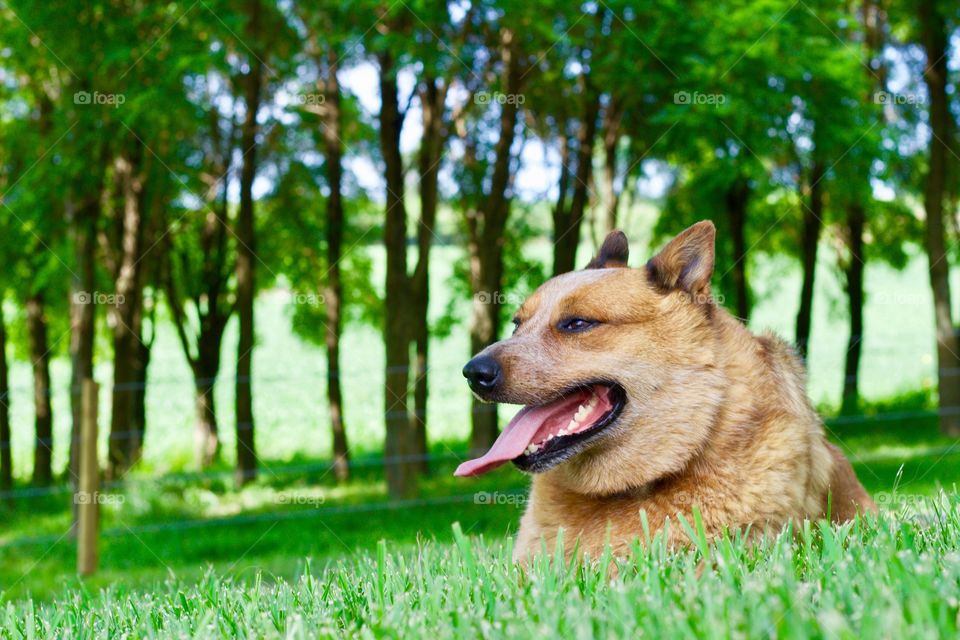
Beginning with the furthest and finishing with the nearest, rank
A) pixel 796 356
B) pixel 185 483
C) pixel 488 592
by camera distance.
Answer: pixel 185 483 < pixel 796 356 < pixel 488 592

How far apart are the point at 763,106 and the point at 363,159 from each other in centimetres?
845

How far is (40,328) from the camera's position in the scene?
705 inches

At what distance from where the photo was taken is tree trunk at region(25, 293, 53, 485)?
1731 centimetres

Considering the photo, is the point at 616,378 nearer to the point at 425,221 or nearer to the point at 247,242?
the point at 425,221

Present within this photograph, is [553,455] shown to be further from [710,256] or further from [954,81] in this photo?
[954,81]

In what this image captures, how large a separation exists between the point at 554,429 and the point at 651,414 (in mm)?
354

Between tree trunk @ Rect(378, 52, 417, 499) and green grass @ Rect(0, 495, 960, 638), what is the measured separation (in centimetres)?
765

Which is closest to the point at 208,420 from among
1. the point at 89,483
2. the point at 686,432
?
the point at 89,483

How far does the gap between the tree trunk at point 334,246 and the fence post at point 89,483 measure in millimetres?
4716

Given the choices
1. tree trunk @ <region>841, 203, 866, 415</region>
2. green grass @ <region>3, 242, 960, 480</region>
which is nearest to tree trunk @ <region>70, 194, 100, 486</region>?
green grass @ <region>3, 242, 960, 480</region>

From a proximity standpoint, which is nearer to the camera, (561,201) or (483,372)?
(483,372)

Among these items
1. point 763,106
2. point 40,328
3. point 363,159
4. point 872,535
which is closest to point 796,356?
point 872,535

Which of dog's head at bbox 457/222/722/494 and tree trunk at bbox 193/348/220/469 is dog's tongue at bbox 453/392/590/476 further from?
tree trunk at bbox 193/348/220/469

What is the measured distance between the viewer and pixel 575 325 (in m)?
3.48
